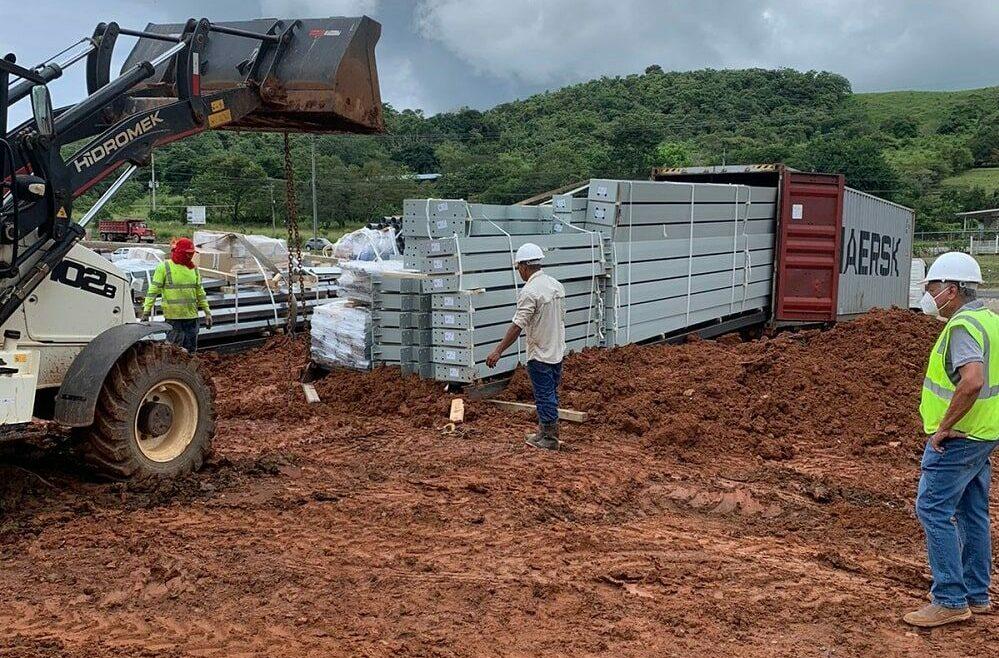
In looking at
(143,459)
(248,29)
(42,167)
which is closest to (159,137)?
(42,167)

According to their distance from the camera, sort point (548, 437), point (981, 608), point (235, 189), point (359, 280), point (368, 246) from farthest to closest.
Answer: point (235, 189) → point (368, 246) → point (359, 280) → point (548, 437) → point (981, 608)

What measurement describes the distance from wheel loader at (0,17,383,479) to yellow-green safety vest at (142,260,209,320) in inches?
139

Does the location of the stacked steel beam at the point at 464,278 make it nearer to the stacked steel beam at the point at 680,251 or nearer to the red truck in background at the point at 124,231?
the stacked steel beam at the point at 680,251

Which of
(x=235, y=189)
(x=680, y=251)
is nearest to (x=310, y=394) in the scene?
(x=680, y=251)

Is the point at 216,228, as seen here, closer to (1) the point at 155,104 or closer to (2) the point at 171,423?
(1) the point at 155,104

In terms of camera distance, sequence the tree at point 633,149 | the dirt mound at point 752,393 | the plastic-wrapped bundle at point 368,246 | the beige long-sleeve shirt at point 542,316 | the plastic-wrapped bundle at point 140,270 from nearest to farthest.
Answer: the beige long-sleeve shirt at point 542,316 → the dirt mound at point 752,393 → the plastic-wrapped bundle at point 140,270 → the plastic-wrapped bundle at point 368,246 → the tree at point 633,149

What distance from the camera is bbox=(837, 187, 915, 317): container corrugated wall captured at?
15094 mm

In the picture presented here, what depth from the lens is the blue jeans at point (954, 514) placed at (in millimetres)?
4590

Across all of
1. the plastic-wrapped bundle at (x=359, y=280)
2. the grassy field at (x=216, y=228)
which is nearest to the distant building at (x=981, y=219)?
the grassy field at (x=216, y=228)

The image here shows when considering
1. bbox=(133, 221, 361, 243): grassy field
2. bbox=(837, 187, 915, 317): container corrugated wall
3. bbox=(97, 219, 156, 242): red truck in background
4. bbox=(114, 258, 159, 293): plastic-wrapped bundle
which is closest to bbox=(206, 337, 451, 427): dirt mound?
bbox=(114, 258, 159, 293): plastic-wrapped bundle

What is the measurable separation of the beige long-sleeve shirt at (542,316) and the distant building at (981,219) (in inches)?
1982

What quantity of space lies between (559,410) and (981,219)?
52787 millimetres

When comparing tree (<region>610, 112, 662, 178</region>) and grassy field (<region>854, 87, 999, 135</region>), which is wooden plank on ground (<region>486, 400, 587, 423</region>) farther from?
grassy field (<region>854, 87, 999, 135</region>)

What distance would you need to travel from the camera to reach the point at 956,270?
15.3 feet
